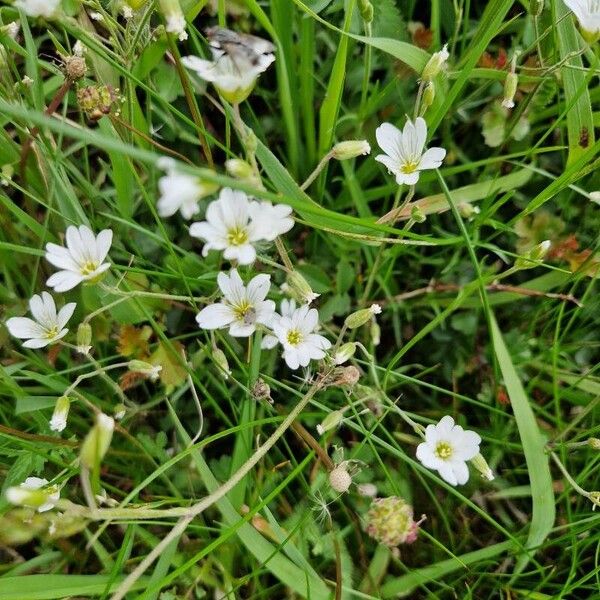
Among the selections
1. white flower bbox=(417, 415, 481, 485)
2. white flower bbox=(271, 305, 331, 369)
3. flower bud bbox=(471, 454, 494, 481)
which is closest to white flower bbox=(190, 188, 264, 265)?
white flower bbox=(271, 305, 331, 369)

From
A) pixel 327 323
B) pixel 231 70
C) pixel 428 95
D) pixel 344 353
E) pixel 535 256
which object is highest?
pixel 231 70

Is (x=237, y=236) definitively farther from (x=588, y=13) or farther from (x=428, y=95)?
(x=588, y=13)

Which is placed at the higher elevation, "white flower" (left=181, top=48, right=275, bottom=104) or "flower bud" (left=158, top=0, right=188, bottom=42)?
"flower bud" (left=158, top=0, right=188, bottom=42)

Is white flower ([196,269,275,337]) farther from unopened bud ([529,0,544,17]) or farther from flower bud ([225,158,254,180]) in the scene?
unopened bud ([529,0,544,17])

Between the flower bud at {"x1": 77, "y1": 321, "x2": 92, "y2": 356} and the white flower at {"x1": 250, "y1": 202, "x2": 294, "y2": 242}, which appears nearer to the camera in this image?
the white flower at {"x1": 250, "y1": 202, "x2": 294, "y2": 242}

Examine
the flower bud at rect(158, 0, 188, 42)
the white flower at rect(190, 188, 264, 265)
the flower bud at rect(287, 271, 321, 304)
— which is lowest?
the flower bud at rect(287, 271, 321, 304)

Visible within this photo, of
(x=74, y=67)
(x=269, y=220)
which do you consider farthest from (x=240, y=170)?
(x=74, y=67)

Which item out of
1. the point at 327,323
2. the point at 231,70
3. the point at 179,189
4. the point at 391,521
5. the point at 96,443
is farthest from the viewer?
the point at 327,323
